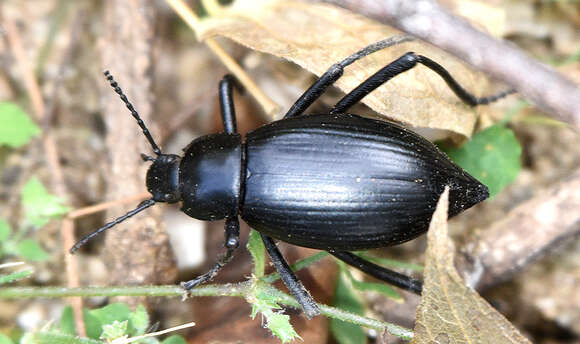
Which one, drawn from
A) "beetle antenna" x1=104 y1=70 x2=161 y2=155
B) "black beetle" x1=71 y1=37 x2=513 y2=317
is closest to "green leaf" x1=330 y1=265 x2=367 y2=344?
"black beetle" x1=71 y1=37 x2=513 y2=317

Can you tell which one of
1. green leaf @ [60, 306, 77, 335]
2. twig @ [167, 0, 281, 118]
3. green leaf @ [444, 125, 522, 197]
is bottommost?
green leaf @ [444, 125, 522, 197]

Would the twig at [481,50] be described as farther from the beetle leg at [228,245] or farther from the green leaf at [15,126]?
the green leaf at [15,126]

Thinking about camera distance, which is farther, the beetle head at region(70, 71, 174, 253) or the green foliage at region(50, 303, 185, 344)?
the beetle head at region(70, 71, 174, 253)

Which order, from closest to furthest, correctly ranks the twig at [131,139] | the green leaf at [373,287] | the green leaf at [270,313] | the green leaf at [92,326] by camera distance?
1. the green leaf at [270,313]
2. the green leaf at [92,326]
3. the green leaf at [373,287]
4. the twig at [131,139]

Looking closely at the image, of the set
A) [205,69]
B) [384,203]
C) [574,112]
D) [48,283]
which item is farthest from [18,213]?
[574,112]

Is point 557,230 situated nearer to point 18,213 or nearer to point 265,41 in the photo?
point 265,41

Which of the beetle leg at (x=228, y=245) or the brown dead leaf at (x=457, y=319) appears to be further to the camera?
the beetle leg at (x=228, y=245)

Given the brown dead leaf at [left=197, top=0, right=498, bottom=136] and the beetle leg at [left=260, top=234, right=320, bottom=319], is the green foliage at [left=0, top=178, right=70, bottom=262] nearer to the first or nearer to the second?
the beetle leg at [left=260, top=234, right=320, bottom=319]

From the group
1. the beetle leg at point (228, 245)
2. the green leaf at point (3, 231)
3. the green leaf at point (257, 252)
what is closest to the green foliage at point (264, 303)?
the green leaf at point (257, 252)

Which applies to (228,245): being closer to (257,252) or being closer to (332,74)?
(257,252)
